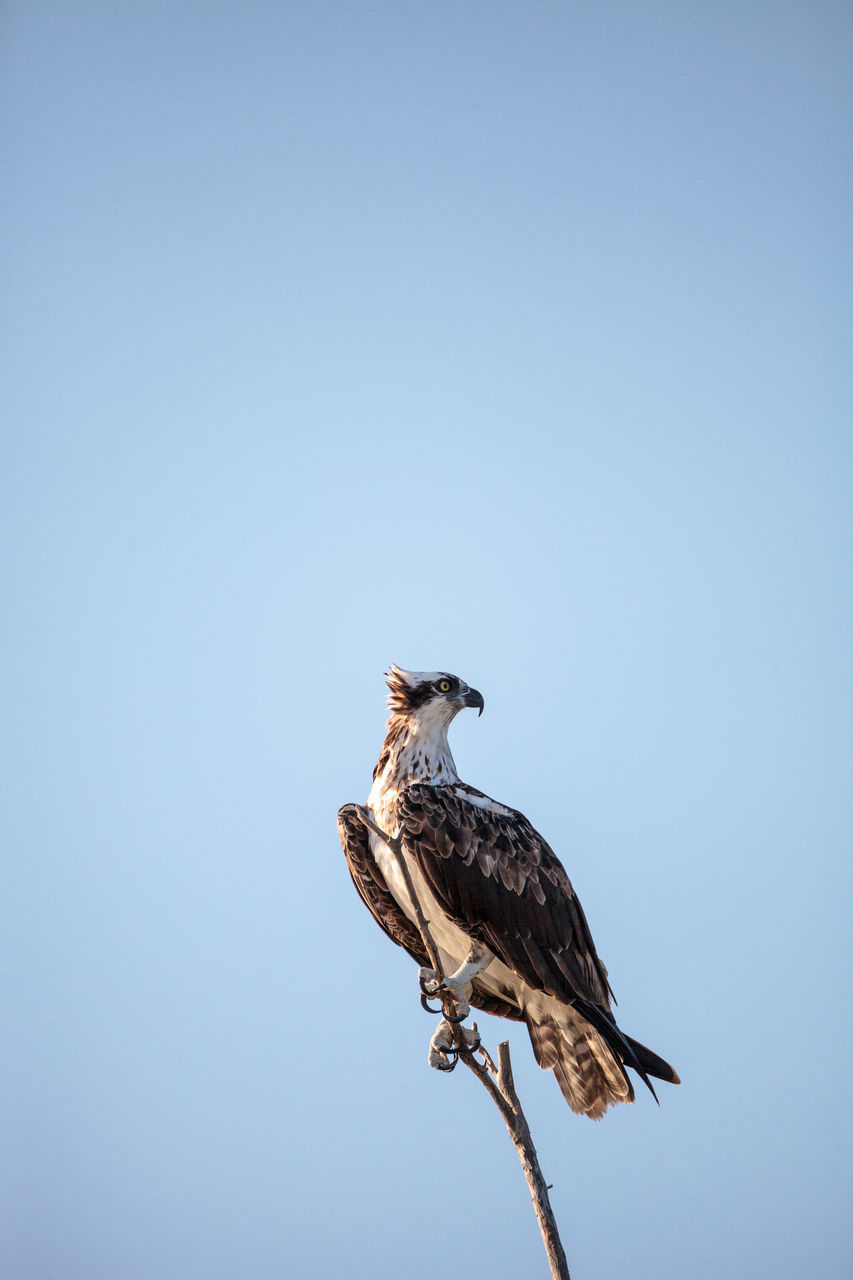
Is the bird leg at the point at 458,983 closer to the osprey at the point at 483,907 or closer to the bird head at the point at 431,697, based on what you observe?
the osprey at the point at 483,907

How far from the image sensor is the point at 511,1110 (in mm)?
4852

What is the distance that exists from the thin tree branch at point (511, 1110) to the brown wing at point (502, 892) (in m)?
0.60

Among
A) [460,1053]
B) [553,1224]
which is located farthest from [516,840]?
[553,1224]

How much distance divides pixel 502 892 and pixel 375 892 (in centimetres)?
85

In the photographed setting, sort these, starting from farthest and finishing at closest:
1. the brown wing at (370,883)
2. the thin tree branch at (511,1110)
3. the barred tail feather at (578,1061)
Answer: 1. the brown wing at (370,883)
2. the barred tail feather at (578,1061)
3. the thin tree branch at (511,1110)

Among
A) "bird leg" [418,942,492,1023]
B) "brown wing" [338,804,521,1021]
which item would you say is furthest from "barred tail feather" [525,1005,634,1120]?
"bird leg" [418,942,492,1023]

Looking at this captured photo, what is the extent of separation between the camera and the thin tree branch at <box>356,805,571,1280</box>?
15.2 ft

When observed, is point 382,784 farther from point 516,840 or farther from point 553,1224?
point 553,1224

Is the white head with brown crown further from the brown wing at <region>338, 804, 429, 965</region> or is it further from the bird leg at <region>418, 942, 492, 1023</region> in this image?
the bird leg at <region>418, 942, 492, 1023</region>

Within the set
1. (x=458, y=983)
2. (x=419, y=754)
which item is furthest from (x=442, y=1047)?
(x=419, y=754)

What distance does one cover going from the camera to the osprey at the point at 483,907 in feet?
18.1

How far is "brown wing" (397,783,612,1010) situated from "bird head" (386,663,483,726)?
55 cm

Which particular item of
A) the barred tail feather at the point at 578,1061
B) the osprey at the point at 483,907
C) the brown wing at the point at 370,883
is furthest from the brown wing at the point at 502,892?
the brown wing at the point at 370,883

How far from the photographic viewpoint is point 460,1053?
480 cm
